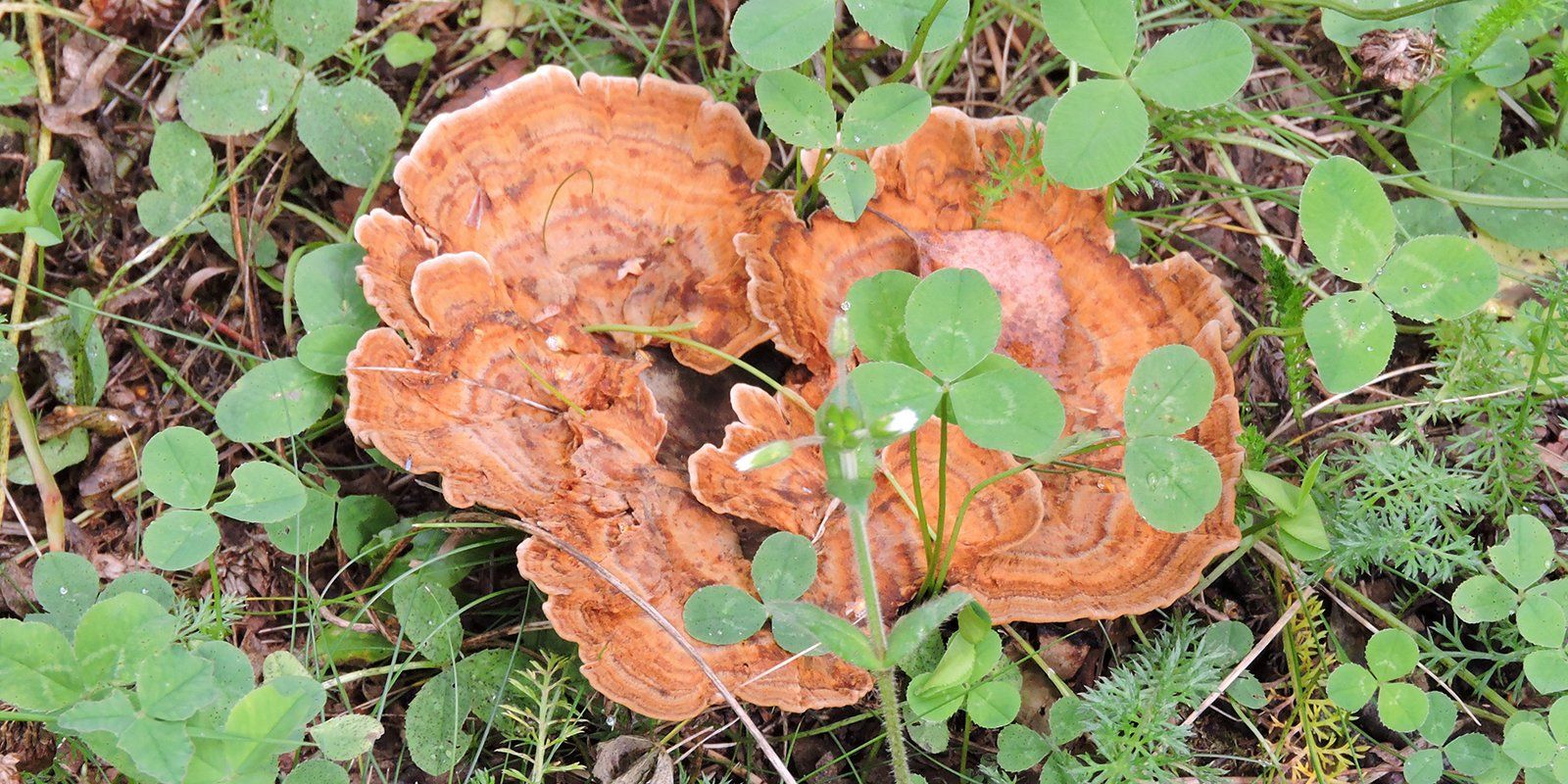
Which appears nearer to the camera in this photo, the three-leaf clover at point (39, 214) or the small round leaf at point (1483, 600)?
the small round leaf at point (1483, 600)

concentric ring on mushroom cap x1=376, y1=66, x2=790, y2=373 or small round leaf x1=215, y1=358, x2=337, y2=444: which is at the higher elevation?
concentric ring on mushroom cap x1=376, y1=66, x2=790, y2=373

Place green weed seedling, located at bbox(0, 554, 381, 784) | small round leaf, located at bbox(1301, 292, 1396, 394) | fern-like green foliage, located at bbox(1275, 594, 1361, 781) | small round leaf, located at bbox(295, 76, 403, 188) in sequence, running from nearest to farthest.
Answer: green weed seedling, located at bbox(0, 554, 381, 784), small round leaf, located at bbox(1301, 292, 1396, 394), fern-like green foliage, located at bbox(1275, 594, 1361, 781), small round leaf, located at bbox(295, 76, 403, 188)

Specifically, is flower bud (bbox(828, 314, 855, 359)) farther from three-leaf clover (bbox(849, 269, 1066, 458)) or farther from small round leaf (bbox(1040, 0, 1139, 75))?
small round leaf (bbox(1040, 0, 1139, 75))

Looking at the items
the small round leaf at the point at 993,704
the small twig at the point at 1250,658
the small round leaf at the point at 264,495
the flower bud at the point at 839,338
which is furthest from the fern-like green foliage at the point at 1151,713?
the small round leaf at the point at 264,495

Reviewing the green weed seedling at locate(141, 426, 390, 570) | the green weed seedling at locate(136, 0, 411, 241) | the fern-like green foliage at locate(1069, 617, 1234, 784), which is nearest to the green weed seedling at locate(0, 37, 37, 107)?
the green weed seedling at locate(136, 0, 411, 241)

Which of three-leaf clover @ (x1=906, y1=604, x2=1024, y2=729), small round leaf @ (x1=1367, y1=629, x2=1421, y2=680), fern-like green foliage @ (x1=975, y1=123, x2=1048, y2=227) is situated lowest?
small round leaf @ (x1=1367, y1=629, x2=1421, y2=680)

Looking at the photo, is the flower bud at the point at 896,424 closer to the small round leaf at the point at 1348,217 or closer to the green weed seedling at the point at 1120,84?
the green weed seedling at the point at 1120,84

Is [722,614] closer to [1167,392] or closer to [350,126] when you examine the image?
[1167,392]

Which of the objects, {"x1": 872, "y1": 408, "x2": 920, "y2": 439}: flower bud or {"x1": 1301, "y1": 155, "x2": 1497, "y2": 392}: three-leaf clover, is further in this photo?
{"x1": 1301, "y1": 155, "x2": 1497, "y2": 392}: three-leaf clover
